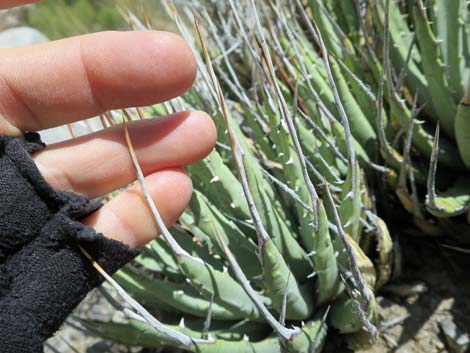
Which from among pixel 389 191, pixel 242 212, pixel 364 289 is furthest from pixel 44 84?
pixel 389 191

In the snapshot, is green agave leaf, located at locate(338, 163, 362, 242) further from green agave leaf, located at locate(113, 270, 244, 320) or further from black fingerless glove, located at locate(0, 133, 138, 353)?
black fingerless glove, located at locate(0, 133, 138, 353)

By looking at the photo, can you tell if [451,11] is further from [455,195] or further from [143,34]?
[143,34]

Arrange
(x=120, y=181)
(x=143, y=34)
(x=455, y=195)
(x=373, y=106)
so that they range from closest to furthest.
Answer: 1. (x=143, y=34)
2. (x=120, y=181)
3. (x=455, y=195)
4. (x=373, y=106)

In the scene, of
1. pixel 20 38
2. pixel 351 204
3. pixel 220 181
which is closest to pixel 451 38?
pixel 351 204

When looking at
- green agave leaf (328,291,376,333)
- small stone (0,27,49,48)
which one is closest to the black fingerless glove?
green agave leaf (328,291,376,333)

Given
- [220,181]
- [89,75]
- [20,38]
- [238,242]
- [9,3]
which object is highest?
[9,3]

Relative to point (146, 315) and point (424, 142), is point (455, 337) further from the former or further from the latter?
point (146, 315)
